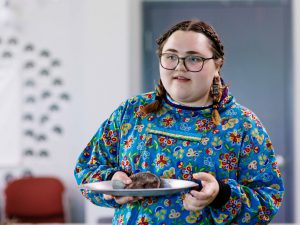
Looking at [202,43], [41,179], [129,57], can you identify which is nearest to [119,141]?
[202,43]

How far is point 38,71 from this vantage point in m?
4.48

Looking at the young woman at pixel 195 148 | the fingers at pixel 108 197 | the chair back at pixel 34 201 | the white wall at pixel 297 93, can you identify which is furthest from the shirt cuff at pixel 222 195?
the chair back at pixel 34 201

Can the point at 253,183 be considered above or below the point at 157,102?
below

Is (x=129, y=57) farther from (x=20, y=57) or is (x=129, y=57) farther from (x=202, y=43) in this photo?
(x=202, y=43)

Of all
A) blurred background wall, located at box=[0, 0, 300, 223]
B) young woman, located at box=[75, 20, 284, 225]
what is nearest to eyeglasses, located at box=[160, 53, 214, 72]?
young woman, located at box=[75, 20, 284, 225]

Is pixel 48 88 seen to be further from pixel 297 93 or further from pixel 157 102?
pixel 157 102

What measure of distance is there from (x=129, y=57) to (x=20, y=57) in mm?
1032

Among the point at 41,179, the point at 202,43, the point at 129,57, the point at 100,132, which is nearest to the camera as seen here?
the point at 202,43

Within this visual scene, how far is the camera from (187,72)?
1288 mm

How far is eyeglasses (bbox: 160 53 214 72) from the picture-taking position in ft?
4.23

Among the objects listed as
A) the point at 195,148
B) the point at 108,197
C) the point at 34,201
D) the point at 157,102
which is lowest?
the point at 34,201

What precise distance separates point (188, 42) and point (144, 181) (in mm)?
345

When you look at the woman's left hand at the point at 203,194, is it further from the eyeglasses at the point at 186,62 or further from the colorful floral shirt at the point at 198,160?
the eyeglasses at the point at 186,62

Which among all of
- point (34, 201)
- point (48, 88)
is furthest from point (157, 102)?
point (48, 88)
